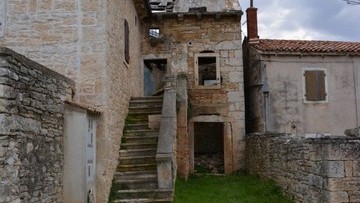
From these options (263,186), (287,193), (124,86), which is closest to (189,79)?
(124,86)

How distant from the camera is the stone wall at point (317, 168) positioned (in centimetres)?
725

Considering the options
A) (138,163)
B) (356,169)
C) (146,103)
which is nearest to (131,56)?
(146,103)

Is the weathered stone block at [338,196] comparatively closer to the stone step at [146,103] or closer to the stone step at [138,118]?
the stone step at [138,118]

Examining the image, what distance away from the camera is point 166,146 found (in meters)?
9.36

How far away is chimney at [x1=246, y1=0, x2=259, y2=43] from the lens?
1641 centimetres

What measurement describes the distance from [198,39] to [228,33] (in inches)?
45.2

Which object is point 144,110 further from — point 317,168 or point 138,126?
point 317,168

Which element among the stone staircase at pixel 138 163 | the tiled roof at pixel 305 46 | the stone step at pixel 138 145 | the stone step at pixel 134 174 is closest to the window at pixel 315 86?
the tiled roof at pixel 305 46

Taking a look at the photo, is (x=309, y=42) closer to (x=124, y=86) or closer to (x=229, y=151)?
(x=229, y=151)

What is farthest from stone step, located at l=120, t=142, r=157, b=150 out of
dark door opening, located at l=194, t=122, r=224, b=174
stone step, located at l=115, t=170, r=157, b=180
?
dark door opening, located at l=194, t=122, r=224, b=174

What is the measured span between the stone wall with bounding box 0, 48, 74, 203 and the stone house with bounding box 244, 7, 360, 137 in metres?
9.03

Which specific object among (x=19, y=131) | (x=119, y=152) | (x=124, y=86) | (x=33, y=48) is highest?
(x=33, y=48)

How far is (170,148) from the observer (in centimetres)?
926

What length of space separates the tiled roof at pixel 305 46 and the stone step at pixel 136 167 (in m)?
7.37
